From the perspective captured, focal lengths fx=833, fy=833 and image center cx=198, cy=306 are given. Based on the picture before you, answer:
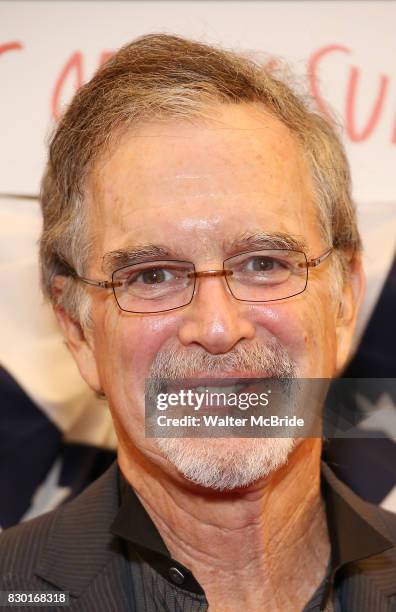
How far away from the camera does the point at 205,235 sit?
1.61 meters

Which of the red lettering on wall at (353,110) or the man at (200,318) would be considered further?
the red lettering on wall at (353,110)

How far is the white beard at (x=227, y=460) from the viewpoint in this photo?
1.60 m

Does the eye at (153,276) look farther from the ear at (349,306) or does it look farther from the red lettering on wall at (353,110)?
the red lettering on wall at (353,110)

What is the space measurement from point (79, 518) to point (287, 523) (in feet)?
1.49

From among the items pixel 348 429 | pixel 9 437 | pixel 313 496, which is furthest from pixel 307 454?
pixel 9 437

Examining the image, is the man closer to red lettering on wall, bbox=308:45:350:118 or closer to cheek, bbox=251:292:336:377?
cheek, bbox=251:292:336:377

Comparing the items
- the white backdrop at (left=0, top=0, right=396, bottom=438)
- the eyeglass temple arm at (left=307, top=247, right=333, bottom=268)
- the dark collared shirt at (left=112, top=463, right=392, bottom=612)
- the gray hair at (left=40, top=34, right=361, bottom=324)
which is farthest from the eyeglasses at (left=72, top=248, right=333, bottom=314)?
the white backdrop at (left=0, top=0, right=396, bottom=438)

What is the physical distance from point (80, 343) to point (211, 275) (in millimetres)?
454

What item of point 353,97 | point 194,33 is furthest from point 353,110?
point 194,33

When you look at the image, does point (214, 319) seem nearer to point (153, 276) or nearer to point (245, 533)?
point (153, 276)

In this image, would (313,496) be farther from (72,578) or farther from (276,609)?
(72,578)

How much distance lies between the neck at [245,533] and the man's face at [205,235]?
12 centimetres

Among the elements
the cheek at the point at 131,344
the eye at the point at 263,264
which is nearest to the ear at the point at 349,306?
the eye at the point at 263,264

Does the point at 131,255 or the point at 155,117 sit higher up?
the point at 155,117
